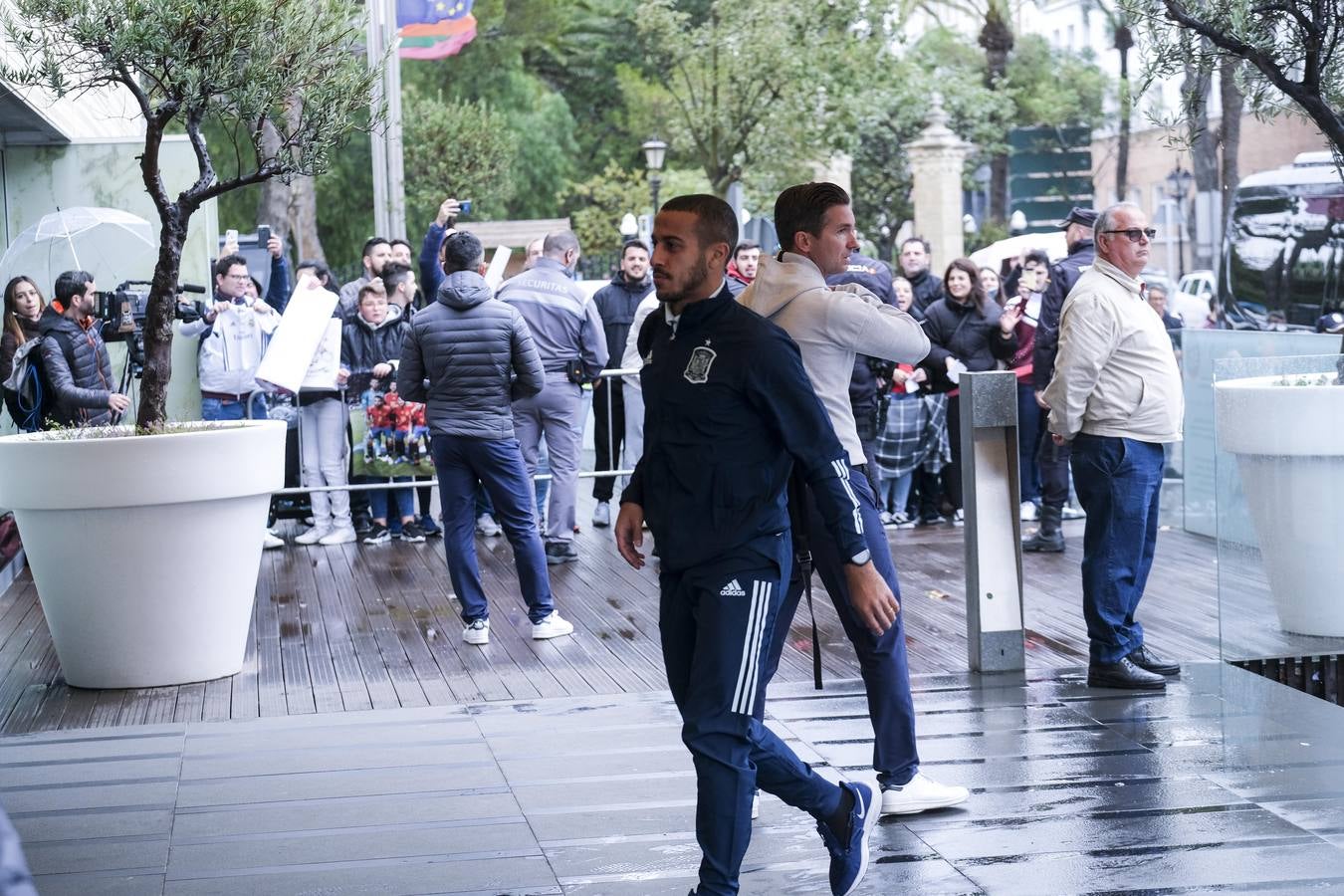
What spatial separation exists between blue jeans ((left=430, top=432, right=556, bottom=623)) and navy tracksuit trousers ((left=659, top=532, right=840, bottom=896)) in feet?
12.6

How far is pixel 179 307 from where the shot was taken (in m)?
10.5

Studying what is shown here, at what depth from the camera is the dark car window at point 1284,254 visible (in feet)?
54.5

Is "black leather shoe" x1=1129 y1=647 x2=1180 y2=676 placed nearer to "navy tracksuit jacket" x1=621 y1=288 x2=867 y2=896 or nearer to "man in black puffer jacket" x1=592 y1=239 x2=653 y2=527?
"navy tracksuit jacket" x1=621 y1=288 x2=867 y2=896

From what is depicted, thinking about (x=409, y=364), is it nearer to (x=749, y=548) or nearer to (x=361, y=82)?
(x=361, y=82)

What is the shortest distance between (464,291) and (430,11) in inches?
541

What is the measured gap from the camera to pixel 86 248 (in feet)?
39.7

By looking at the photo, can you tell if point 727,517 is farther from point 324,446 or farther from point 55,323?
point 324,446

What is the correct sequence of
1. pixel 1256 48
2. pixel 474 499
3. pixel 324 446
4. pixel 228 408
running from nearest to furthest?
pixel 1256 48, pixel 474 499, pixel 228 408, pixel 324 446

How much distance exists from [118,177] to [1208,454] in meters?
8.71

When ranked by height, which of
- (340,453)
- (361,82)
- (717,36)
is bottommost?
(340,453)

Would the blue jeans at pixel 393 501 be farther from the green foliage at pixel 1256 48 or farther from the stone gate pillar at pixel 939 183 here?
the stone gate pillar at pixel 939 183

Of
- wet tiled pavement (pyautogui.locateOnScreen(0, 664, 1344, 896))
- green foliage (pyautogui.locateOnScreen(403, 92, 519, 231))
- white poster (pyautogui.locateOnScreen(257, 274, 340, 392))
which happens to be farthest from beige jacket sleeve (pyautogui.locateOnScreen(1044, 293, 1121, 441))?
green foliage (pyautogui.locateOnScreen(403, 92, 519, 231))

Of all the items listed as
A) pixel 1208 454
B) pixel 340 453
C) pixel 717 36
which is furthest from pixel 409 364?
pixel 717 36

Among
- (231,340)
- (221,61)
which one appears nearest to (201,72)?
(221,61)
